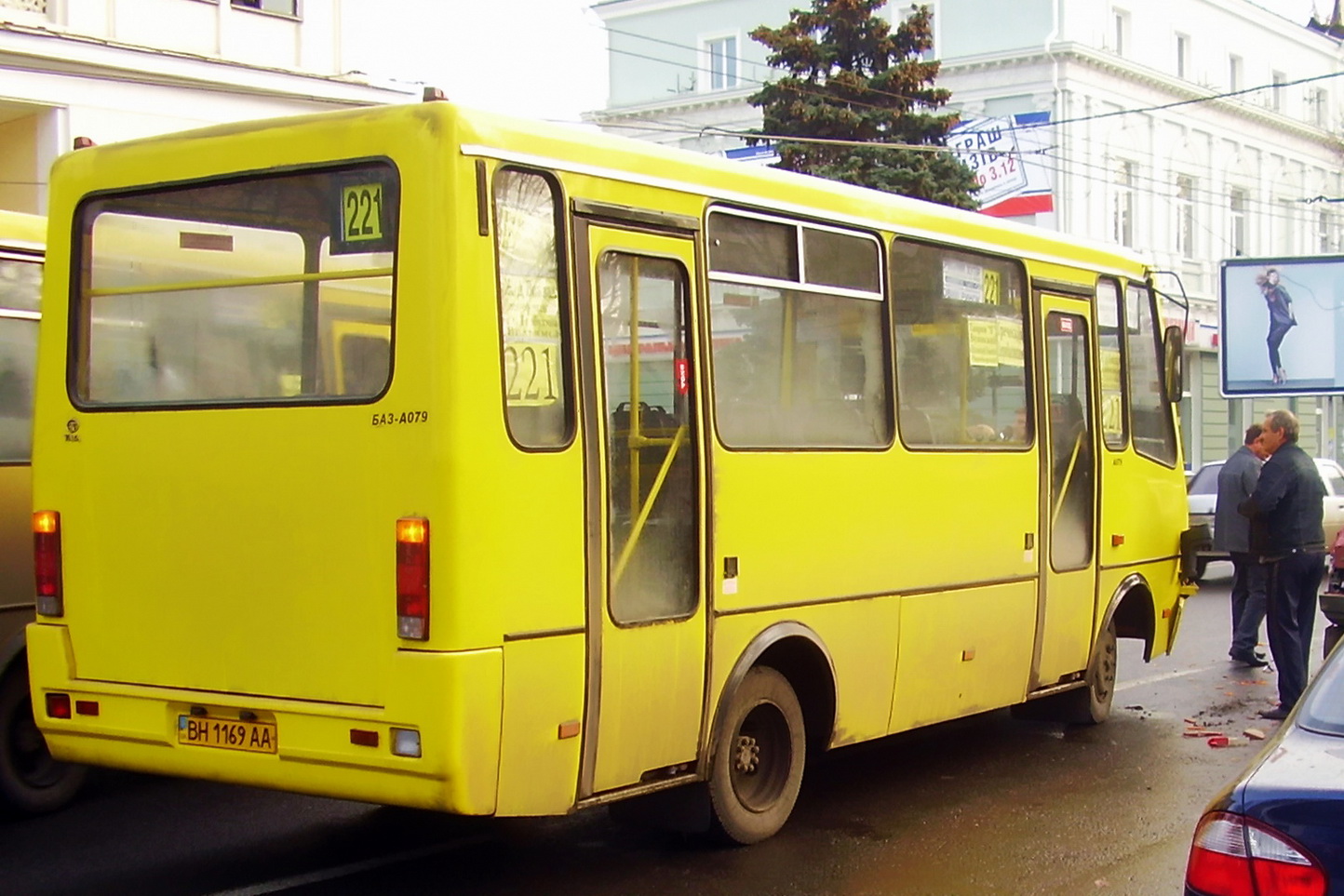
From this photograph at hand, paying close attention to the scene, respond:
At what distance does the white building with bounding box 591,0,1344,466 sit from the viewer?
4647cm

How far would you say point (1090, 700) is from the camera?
11.2m

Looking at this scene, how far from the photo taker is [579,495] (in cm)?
675


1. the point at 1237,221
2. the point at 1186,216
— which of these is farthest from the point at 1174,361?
the point at 1237,221

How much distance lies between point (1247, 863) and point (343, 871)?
169 inches

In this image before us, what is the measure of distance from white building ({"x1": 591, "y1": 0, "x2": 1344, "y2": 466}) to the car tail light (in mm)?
40257

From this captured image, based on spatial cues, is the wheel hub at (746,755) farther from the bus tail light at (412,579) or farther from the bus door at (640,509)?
the bus tail light at (412,579)

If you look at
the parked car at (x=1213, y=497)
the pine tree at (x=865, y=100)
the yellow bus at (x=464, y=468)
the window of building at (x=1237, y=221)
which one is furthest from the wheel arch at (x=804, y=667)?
the window of building at (x=1237, y=221)

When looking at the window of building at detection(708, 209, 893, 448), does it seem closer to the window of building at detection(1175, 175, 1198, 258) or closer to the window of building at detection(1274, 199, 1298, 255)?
the window of building at detection(1175, 175, 1198, 258)

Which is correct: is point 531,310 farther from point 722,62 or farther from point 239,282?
point 722,62

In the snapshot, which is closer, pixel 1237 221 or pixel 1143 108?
pixel 1143 108

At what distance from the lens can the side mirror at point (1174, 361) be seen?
1158cm

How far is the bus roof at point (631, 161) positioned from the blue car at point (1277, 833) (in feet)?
11.5

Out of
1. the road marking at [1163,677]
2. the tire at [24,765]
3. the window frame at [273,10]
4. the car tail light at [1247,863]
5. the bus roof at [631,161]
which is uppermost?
the window frame at [273,10]

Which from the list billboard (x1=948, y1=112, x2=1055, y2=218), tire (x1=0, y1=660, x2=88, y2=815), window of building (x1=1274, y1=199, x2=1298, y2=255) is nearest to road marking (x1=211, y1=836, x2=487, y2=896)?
tire (x1=0, y1=660, x2=88, y2=815)
